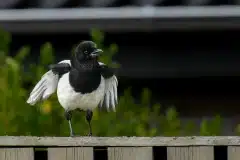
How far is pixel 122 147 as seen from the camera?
378cm

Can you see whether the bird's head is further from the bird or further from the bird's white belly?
the bird's white belly

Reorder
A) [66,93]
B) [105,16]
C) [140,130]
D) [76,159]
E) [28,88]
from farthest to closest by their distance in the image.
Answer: [105,16] < [28,88] < [140,130] < [66,93] < [76,159]

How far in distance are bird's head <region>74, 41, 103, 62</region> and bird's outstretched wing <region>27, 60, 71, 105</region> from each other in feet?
0.35

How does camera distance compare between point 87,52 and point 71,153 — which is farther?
point 87,52

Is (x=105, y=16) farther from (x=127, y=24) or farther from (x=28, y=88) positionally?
(x=28, y=88)

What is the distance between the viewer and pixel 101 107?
4.69m

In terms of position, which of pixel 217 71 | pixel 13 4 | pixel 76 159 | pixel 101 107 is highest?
pixel 13 4

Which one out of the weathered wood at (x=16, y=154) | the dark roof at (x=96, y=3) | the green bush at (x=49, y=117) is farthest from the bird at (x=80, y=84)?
the dark roof at (x=96, y=3)

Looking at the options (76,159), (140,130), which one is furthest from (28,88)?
(76,159)

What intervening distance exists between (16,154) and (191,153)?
61 centimetres

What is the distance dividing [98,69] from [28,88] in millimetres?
1398

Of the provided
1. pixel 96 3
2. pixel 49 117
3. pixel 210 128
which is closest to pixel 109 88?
pixel 49 117

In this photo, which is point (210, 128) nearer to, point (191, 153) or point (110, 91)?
point (110, 91)

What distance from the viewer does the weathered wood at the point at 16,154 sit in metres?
3.81
